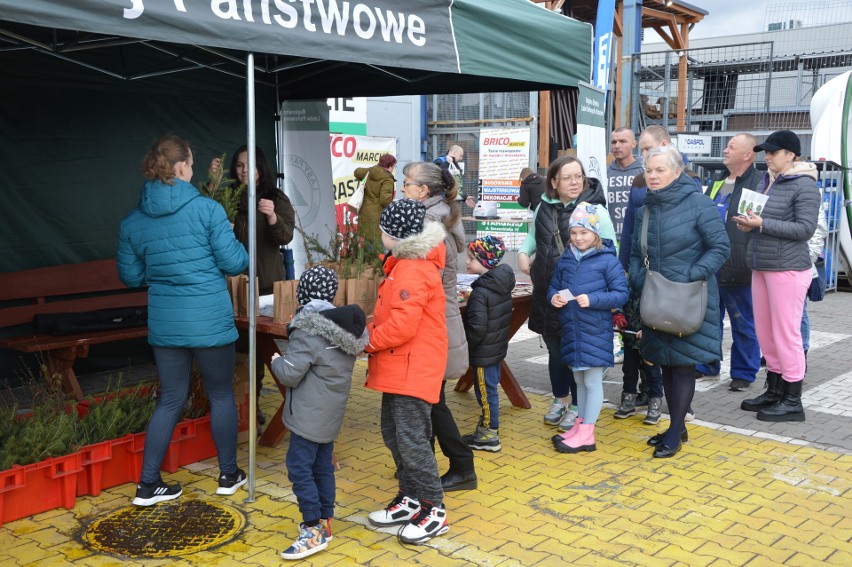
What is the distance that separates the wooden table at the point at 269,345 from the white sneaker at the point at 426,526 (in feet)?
3.07

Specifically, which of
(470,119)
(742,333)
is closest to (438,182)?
(742,333)

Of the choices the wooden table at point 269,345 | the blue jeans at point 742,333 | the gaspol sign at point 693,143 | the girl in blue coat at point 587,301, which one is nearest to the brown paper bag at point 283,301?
the wooden table at point 269,345

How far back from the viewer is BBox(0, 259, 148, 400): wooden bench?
5.79 meters

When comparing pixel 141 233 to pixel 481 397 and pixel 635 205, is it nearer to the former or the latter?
pixel 481 397

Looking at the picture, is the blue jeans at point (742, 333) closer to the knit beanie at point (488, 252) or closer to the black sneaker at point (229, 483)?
the knit beanie at point (488, 252)

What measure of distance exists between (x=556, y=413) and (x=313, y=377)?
256 centimetres

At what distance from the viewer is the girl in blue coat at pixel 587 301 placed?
4.93 meters

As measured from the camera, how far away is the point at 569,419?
559 cm

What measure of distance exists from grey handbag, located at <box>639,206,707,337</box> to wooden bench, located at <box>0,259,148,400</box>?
3.78m

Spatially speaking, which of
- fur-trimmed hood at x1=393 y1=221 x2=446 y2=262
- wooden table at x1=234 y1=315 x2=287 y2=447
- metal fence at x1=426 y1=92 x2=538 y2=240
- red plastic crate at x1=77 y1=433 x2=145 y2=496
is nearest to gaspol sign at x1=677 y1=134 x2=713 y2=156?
metal fence at x1=426 y1=92 x2=538 y2=240

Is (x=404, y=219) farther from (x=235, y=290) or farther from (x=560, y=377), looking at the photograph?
(x=560, y=377)

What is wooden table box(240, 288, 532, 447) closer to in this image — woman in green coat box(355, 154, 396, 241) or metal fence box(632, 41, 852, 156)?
woman in green coat box(355, 154, 396, 241)

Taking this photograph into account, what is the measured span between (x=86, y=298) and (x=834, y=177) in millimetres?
10463

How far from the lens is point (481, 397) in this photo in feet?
17.0
